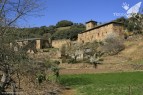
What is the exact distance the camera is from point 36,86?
102 ft

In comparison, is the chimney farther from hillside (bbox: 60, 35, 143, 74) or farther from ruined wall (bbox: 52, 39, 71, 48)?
hillside (bbox: 60, 35, 143, 74)

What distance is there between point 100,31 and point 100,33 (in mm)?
719

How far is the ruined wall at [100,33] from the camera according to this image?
110625mm

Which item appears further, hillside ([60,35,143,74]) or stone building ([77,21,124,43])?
stone building ([77,21,124,43])

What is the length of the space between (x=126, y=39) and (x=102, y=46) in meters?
7.77


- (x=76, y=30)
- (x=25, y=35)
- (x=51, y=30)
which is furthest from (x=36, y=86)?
(x=51, y=30)

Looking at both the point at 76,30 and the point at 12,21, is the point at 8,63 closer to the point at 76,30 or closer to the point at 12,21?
the point at 12,21

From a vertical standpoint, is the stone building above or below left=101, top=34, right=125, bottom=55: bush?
above

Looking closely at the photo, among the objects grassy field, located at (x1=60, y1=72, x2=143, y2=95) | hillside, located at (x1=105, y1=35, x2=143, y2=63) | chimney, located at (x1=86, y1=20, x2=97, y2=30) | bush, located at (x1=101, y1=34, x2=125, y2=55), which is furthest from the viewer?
chimney, located at (x1=86, y1=20, x2=97, y2=30)

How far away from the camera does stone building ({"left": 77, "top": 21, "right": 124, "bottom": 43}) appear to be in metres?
110

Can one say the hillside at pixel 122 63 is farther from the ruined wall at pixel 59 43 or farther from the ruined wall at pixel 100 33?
the ruined wall at pixel 59 43

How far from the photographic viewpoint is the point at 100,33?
117875 millimetres

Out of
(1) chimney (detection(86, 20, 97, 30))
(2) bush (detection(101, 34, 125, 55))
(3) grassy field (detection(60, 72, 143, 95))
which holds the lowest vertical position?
(3) grassy field (detection(60, 72, 143, 95))

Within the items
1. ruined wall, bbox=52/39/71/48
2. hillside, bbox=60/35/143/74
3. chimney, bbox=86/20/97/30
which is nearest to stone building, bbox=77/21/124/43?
chimney, bbox=86/20/97/30
